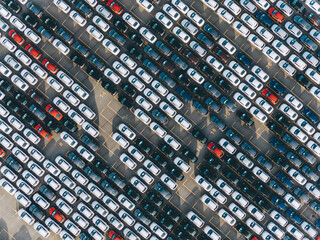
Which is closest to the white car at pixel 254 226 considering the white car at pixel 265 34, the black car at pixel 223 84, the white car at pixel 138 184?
the white car at pixel 138 184

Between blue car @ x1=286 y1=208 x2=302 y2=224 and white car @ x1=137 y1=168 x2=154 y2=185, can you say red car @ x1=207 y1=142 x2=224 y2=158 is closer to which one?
white car @ x1=137 y1=168 x2=154 y2=185

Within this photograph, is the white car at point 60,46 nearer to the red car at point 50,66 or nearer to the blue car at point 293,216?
the red car at point 50,66

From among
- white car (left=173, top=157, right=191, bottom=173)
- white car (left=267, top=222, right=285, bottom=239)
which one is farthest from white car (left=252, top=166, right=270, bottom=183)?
white car (left=173, top=157, right=191, bottom=173)

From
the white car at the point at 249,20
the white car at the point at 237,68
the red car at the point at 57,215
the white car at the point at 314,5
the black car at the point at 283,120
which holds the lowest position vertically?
the red car at the point at 57,215

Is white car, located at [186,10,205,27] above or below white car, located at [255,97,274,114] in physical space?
above

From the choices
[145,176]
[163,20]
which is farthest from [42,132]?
[163,20]

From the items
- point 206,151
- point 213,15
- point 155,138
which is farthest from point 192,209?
point 213,15
